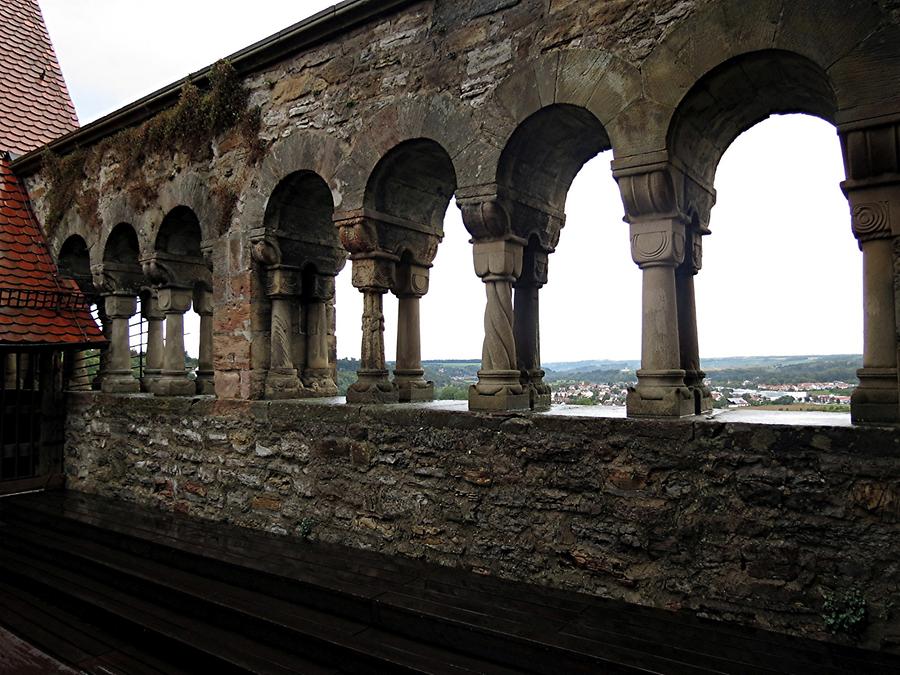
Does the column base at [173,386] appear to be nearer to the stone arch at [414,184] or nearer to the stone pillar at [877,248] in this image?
the stone arch at [414,184]

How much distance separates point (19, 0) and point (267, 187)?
775 cm

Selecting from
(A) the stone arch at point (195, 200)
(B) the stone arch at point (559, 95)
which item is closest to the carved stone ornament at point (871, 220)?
(B) the stone arch at point (559, 95)

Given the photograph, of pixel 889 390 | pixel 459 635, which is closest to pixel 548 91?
pixel 889 390

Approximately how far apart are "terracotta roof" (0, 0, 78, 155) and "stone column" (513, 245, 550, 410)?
760 centimetres

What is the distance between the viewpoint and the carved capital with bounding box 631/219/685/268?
3.98 metres

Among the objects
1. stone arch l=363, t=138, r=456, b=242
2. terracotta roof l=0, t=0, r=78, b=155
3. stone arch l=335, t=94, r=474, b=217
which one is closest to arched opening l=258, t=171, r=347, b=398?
stone arch l=335, t=94, r=474, b=217

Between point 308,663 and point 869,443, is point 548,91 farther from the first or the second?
point 308,663

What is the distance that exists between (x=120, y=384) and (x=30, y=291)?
136 cm

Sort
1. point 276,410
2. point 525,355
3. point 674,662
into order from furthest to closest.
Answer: point 276,410 → point 525,355 → point 674,662

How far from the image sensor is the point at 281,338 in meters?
6.02

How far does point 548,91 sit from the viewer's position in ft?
14.0

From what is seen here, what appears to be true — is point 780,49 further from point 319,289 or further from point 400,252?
point 319,289

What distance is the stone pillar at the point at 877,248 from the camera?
3248 millimetres

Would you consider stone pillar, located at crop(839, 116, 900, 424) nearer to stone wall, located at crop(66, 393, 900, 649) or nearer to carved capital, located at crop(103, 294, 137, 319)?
stone wall, located at crop(66, 393, 900, 649)
